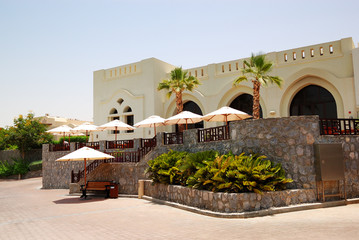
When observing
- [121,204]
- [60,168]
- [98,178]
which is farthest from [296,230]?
[60,168]

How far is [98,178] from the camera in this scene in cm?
1862

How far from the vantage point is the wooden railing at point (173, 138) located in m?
16.8

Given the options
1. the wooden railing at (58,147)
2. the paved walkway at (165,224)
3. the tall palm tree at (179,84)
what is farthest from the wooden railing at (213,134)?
the wooden railing at (58,147)

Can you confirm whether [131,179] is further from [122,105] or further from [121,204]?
[122,105]

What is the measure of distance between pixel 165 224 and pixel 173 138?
8237mm

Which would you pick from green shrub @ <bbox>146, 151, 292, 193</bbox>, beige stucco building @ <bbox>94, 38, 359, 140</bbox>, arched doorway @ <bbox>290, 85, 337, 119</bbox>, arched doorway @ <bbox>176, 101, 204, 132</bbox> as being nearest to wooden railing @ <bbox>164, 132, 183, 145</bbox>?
green shrub @ <bbox>146, 151, 292, 193</bbox>

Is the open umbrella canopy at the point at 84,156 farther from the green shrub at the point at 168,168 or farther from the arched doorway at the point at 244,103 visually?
the arched doorway at the point at 244,103

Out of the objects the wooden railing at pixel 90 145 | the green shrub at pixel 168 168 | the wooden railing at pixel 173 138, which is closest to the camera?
the green shrub at pixel 168 168

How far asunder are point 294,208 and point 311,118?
143 inches

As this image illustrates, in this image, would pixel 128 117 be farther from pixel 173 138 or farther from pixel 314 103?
pixel 314 103

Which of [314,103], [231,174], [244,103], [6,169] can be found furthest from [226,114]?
[6,169]

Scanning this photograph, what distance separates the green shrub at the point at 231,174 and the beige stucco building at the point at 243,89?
33.3ft

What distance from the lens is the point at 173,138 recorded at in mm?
17359

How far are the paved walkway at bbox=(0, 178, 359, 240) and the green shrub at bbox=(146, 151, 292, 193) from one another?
1.15 metres
